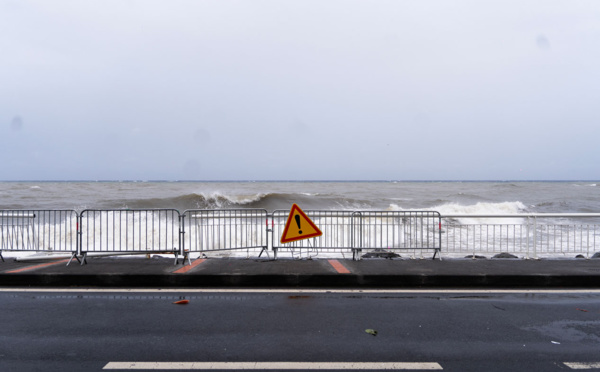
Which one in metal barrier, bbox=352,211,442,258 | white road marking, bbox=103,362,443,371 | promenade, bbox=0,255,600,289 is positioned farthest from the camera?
metal barrier, bbox=352,211,442,258

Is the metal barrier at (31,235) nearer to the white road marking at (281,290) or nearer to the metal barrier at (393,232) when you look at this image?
the white road marking at (281,290)

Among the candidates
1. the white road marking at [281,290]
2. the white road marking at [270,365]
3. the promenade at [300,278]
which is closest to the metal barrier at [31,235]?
the promenade at [300,278]

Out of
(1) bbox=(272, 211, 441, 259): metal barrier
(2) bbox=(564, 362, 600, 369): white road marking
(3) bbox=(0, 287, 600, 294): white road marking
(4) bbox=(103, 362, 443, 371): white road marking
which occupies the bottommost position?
(3) bbox=(0, 287, 600, 294): white road marking

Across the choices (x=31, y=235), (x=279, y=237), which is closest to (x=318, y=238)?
(x=279, y=237)

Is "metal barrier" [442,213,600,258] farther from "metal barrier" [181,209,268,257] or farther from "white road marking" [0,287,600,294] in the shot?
"metal barrier" [181,209,268,257]

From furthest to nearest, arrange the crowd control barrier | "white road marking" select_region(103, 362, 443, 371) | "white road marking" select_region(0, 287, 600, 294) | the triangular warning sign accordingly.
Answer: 1. the crowd control barrier
2. the triangular warning sign
3. "white road marking" select_region(0, 287, 600, 294)
4. "white road marking" select_region(103, 362, 443, 371)

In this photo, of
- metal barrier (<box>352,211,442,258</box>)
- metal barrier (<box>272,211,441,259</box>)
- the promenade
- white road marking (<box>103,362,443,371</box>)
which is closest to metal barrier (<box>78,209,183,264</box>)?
the promenade

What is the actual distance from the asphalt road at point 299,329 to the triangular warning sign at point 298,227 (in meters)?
2.16

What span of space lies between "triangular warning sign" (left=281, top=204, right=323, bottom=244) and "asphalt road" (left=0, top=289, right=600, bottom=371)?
7.10ft

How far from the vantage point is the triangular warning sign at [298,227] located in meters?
9.22

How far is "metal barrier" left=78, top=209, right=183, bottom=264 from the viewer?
9.30m

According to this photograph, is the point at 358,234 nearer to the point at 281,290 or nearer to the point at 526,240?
the point at 281,290

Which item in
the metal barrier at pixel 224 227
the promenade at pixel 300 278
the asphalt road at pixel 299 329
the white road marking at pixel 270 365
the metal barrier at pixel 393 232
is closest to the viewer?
the white road marking at pixel 270 365

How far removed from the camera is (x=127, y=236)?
10.7 m
